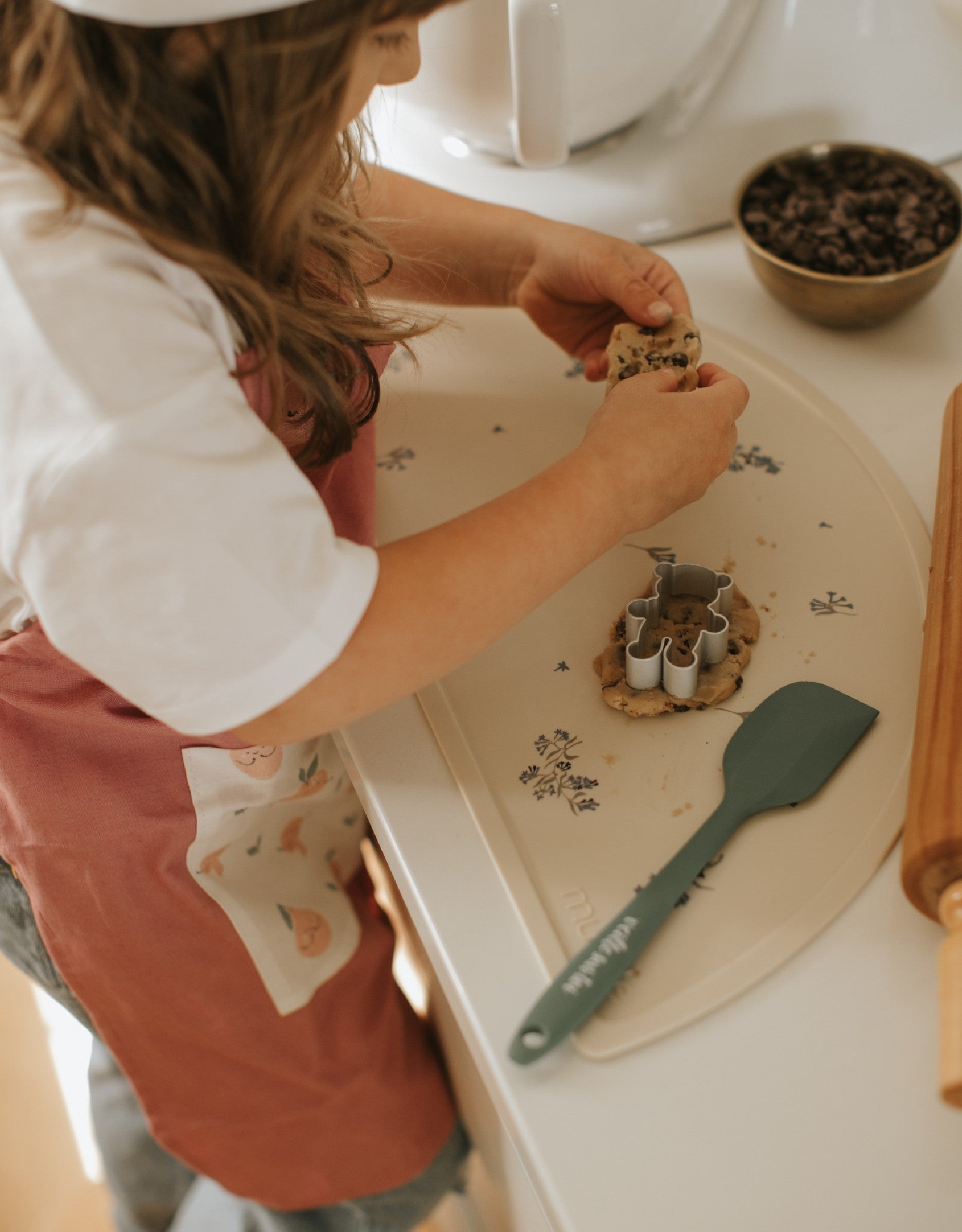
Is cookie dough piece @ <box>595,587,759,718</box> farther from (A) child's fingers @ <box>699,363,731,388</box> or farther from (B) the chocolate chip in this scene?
(B) the chocolate chip

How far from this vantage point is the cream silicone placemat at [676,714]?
1.32ft

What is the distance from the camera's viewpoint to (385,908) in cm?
81

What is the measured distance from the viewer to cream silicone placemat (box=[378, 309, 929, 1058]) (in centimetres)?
40

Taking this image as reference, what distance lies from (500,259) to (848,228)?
209mm

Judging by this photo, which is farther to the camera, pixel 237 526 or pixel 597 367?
pixel 597 367

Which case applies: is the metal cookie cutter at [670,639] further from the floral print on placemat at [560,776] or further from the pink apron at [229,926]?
the pink apron at [229,926]

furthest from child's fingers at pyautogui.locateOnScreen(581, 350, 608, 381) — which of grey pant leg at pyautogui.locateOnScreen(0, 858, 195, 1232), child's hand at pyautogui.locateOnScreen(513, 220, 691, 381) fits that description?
grey pant leg at pyautogui.locateOnScreen(0, 858, 195, 1232)

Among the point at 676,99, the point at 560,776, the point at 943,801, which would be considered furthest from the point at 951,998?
the point at 676,99

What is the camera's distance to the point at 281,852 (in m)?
0.61

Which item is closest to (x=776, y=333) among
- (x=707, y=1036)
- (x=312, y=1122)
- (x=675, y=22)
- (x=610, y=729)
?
(x=675, y=22)

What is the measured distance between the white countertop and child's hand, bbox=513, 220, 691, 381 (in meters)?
0.30

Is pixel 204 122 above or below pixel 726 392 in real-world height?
above

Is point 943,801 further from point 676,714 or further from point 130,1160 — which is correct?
point 130,1160

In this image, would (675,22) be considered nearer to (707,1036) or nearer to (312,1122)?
(707,1036)
